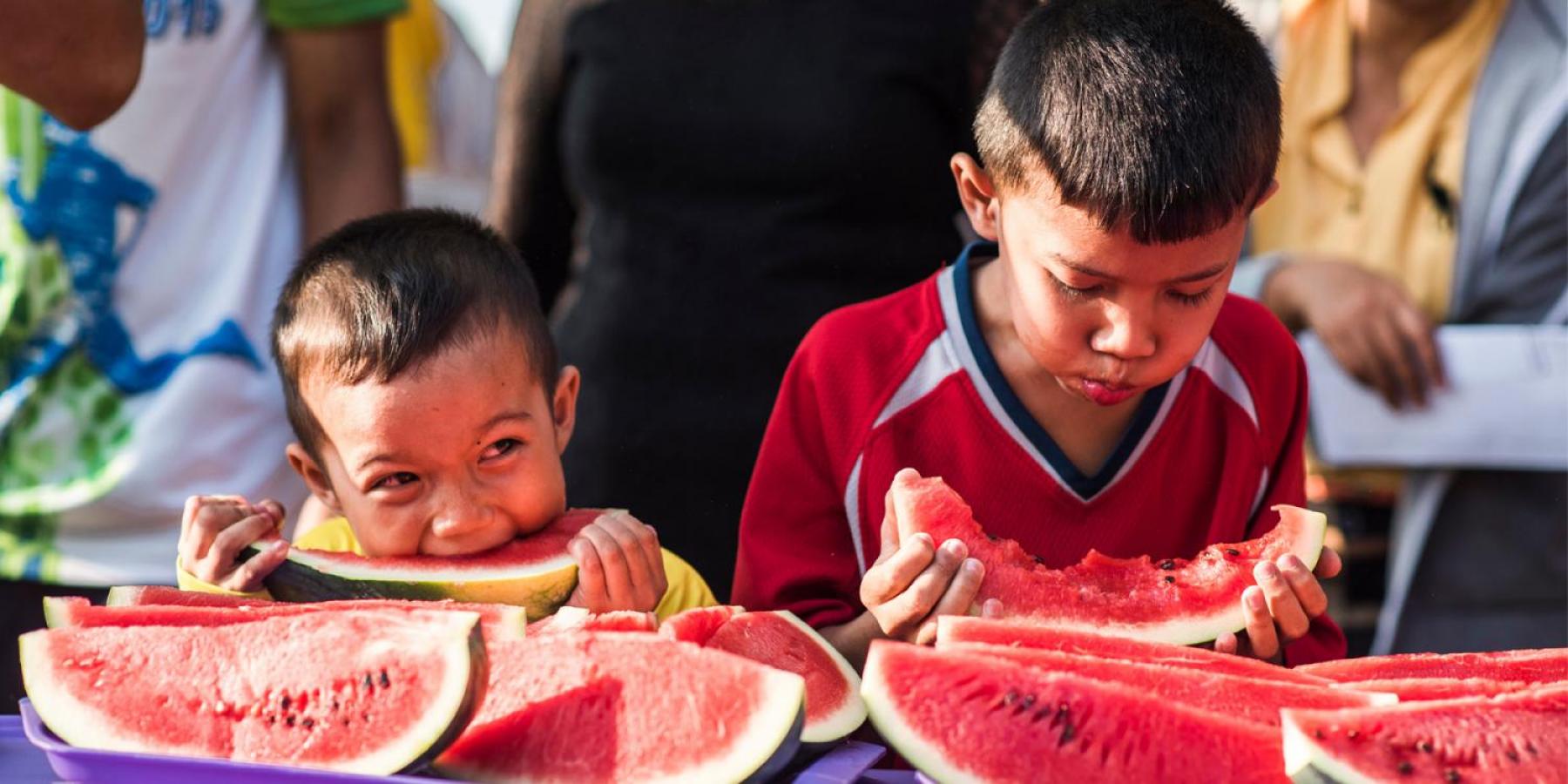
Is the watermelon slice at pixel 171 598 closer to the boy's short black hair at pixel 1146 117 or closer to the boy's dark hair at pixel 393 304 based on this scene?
the boy's dark hair at pixel 393 304

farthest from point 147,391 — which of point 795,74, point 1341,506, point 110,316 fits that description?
point 1341,506

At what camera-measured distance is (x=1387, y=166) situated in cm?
364

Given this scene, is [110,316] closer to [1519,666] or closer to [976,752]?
[976,752]

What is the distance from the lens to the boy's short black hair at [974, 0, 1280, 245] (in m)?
1.91

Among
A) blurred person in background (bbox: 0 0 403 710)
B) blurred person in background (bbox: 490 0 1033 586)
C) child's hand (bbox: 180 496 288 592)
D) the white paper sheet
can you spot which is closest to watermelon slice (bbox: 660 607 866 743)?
child's hand (bbox: 180 496 288 592)

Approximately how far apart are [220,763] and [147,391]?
1470 mm

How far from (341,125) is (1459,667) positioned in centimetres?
230

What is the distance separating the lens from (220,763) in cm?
158

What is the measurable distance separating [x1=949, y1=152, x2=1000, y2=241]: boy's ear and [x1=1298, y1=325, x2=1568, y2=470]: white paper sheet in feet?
4.54

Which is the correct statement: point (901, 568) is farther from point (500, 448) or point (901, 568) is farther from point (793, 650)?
point (500, 448)

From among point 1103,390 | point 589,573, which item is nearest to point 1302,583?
point 1103,390

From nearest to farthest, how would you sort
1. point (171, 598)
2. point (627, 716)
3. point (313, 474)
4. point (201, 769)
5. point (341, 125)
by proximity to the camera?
point (201, 769), point (627, 716), point (171, 598), point (313, 474), point (341, 125)

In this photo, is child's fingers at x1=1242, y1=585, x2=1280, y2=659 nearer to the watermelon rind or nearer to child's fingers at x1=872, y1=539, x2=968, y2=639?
child's fingers at x1=872, y1=539, x2=968, y2=639

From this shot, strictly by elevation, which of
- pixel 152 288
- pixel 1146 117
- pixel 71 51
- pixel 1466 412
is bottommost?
pixel 1466 412
